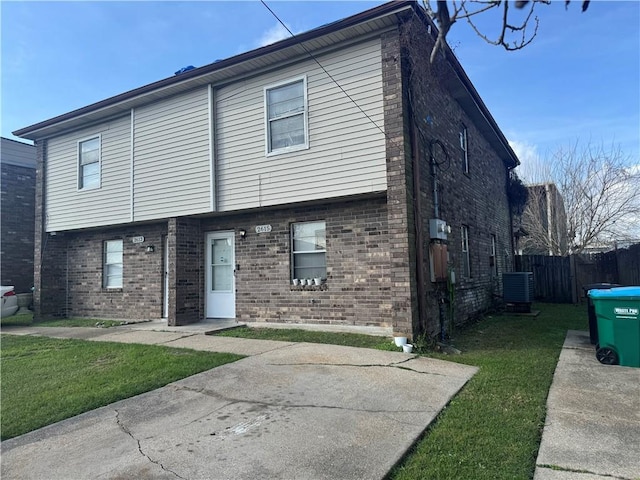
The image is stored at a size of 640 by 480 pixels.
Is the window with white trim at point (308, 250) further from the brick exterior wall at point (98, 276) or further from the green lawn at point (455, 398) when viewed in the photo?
the brick exterior wall at point (98, 276)

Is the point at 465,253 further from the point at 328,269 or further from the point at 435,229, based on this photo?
the point at 328,269

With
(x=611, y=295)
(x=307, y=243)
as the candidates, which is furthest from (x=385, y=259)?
(x=611, y=295)

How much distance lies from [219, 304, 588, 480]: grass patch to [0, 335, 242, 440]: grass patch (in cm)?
212

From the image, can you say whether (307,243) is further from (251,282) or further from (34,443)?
(34,443)

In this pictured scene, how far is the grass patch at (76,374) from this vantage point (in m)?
4.36

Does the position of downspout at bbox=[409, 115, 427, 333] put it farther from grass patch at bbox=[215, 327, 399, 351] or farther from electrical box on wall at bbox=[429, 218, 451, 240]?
grass patch at bbox=[215, 327, 399, 351]

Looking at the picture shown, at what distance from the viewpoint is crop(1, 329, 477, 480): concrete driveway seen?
307 cm

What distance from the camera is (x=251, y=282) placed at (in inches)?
368

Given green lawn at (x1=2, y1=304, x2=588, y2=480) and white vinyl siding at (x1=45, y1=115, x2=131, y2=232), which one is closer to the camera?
green lawn at (x1=2, y1=304, x2=588, y2=480)

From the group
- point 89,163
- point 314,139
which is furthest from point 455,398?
point 89,163

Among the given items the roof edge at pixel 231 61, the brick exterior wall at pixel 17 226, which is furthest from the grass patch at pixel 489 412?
the brick exterior wall at pixel 17 226

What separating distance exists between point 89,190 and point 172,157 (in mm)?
3319

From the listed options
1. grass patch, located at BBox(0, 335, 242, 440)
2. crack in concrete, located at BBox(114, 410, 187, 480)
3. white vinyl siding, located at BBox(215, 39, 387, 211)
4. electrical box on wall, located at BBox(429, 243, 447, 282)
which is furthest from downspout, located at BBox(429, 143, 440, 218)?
crack in concrete, located at BBox(114, 410, 187, 480)

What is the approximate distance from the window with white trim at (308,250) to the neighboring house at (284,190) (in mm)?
34
